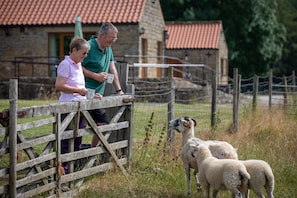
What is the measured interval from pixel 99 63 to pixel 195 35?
2914cm

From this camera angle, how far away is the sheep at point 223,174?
20.7 feet

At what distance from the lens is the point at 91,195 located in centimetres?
710

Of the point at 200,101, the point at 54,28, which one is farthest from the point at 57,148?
the point at 54,28

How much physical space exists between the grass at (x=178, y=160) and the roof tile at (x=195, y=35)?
75.9ft

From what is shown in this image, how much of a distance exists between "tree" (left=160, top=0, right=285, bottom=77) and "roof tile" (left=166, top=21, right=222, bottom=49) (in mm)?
8141

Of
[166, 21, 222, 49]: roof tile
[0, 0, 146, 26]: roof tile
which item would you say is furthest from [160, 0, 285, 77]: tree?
[0, 0, 146, 26]: roof tile

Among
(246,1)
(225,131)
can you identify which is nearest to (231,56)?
(246,1)

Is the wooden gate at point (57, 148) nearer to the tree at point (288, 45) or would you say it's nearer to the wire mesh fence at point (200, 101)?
the wire mesh fence at point (200, 101)

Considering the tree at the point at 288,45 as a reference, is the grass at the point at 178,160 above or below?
below

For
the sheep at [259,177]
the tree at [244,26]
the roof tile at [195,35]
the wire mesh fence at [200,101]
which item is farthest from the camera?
the tree at [244,26]

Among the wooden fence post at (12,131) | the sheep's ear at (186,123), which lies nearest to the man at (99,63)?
the sheep's ear at (186,123)

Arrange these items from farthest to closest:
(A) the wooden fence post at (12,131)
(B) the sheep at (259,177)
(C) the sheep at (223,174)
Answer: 1. (B) the sheep at (259,177)
2. (C) the sheep at (223,174)
3. (A) the wooden fence post at (12,131)

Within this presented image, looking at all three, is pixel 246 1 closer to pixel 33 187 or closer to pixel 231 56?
pixel 231 56

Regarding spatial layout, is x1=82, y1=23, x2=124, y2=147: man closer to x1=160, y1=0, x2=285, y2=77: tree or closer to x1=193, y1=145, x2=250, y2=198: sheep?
x1=193, y1=145, x2=250, y2=198: sheep
